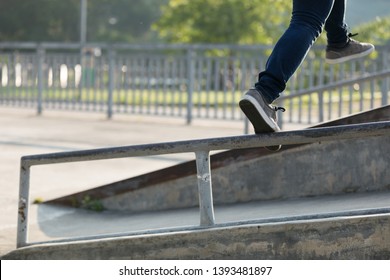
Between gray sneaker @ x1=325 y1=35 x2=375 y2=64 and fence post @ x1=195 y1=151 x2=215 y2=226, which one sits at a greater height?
gray sneaker @ x1=325 y1=35 x2=375 y2=64

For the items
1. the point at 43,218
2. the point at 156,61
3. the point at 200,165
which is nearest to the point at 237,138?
the point at 200,165

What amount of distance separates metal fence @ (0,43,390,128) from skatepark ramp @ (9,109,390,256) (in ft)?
26.9

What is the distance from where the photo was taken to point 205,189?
422 cm

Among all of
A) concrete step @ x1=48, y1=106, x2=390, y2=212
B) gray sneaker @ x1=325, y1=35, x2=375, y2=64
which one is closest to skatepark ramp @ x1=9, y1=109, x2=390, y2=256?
Result: gray sneaker @ x1=325, y1=35, x2=375, y2=64

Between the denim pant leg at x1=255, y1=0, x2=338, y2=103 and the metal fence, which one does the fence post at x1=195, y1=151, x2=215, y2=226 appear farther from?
the metal fence

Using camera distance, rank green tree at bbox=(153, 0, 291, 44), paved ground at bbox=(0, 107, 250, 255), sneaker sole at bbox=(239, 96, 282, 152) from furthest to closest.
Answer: green tree at bbox=(153, 0, 291, 44) < paved ground at bbox=(0, 107, 250, 255) < sneaker sole at bbox=(239, 96, 282, 152)

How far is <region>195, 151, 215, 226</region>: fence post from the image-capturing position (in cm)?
420

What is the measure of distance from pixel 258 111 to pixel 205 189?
0.65 metres

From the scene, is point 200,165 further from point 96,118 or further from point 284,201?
point 96,118

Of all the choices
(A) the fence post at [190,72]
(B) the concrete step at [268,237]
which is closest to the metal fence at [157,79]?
(A) the fence post at [190,72]

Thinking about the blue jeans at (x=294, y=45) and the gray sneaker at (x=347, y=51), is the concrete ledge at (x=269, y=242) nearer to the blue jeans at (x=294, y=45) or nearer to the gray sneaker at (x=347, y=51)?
the blue jeans at (x=294, y=45)

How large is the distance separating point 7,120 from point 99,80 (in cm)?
192

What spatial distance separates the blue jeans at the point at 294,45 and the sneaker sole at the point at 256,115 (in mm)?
78
